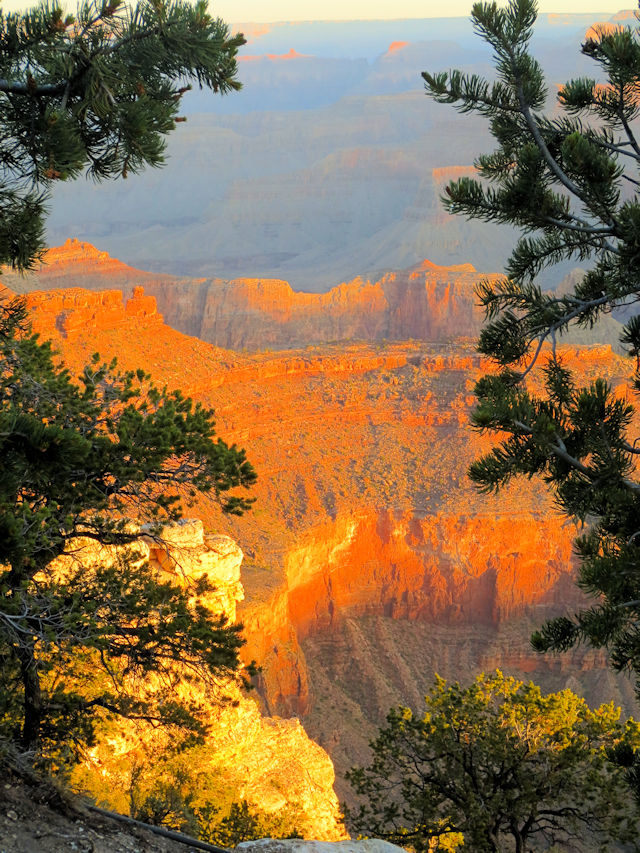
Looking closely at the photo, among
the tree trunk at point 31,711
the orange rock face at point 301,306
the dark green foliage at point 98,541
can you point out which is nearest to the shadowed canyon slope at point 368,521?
the dark green foliage at point 98,541

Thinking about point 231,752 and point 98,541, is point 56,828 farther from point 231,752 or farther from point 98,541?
point 231,752

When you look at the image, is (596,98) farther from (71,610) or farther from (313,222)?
(313,222)

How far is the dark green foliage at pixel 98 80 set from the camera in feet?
32.1

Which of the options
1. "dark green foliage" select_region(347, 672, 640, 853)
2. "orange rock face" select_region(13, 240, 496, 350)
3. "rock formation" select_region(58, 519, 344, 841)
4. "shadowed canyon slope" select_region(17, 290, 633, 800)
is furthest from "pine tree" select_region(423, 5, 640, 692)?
"orange rock face" select_region(13, 240, 496, 350)

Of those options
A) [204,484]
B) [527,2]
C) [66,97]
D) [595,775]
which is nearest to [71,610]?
[204,484]

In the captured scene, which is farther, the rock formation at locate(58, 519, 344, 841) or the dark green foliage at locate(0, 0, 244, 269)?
the rock formation at locate(58, 519, 344, 841)

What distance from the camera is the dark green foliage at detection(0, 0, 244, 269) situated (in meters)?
9.77

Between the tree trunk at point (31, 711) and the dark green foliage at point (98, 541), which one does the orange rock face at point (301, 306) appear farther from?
the tree trunk at point (31, 711)

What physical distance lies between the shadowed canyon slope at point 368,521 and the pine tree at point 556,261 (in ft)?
89.3

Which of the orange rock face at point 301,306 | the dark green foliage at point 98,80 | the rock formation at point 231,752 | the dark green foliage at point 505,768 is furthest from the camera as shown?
the orange rock face at point 301,306

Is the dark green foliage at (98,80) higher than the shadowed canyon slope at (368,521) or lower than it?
lower

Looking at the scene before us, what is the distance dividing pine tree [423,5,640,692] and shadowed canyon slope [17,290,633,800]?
89.3 feet

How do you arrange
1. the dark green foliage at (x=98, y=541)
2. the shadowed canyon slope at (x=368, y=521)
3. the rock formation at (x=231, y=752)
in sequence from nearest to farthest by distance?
1. the dark green foliage at (x=98, y=541)
2. the rock formation at (x=231, y=752)
3. the shadowed canyon slope at (x=368, y=521)

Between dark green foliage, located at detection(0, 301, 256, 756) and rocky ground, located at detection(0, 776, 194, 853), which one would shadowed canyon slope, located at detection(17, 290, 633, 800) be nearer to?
dark green foliage, located at detection(0, 301, 256, 756)
